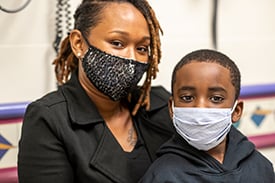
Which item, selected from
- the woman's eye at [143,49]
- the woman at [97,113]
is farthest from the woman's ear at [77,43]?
the woman's eye at [143,49]

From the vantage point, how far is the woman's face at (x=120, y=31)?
3.77 ft

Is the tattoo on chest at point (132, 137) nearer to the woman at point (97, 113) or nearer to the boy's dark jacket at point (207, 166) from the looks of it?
the woman at point (97, 113)

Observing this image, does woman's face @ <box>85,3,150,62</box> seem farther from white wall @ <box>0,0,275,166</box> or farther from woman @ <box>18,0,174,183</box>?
white wall @ <box>0,0,275,166</box>

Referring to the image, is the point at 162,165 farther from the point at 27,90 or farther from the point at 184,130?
the point at 27,90

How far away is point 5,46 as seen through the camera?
1.42 metres

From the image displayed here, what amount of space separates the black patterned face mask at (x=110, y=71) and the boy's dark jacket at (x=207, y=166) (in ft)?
0.67

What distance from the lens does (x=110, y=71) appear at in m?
1.15

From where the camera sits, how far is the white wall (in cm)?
144

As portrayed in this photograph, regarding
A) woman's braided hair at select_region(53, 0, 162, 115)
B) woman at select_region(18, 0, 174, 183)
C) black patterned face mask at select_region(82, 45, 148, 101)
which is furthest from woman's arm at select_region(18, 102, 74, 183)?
woman's braided hair at select_region(53, 0, 162, 115)

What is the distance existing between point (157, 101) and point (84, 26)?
0.36 metres

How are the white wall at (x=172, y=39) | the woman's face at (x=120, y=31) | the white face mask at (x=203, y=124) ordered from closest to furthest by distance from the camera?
the white face mask at (x=203, y=124), the woman's face at (x=120, y=31), the white wall at (x=172, y=39)

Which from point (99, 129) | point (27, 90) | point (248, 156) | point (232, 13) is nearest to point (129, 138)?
point (99, 129)

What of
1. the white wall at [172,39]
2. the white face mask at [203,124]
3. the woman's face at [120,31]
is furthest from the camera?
the white wall at [172,39]

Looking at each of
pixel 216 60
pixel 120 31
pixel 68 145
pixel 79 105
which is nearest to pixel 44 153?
pixel 68 145
